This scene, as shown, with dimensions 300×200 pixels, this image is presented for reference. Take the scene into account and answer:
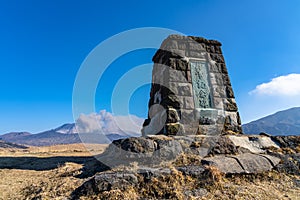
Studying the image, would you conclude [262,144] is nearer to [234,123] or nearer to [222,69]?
[234,123]

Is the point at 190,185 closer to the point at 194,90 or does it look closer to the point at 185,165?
the point at 185,165

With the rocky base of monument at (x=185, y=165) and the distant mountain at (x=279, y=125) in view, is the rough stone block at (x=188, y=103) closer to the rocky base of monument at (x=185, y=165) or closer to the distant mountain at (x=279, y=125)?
the rocky base of monument at (x=185, y=165)

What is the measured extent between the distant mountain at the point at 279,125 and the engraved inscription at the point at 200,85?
77844 mm

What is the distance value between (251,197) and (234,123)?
270 centimetres

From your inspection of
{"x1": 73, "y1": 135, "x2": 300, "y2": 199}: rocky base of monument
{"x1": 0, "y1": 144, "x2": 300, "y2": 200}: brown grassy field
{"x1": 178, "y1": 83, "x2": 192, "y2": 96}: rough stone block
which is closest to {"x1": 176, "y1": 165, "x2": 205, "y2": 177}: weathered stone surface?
{"x1": 73, "y1": 135, "x2": 300, "y2": 199}: rocky base of monument

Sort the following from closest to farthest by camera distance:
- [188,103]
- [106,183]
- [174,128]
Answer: [106,183] < [174,128] < [188,103]

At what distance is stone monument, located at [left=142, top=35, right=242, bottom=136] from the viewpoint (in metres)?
4.92

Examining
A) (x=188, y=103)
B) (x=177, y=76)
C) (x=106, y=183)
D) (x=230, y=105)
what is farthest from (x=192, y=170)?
(x=230, y=105)

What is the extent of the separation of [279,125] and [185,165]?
358ft

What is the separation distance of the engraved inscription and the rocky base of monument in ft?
3.83

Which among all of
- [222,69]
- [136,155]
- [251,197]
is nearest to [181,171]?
[136,155]

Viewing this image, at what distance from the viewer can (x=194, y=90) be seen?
5367 millimetres

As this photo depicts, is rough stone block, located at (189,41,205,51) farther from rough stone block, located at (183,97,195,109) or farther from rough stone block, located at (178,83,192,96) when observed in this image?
rough stone block, located at (183,97,195,109)

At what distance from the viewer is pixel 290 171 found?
393cm
